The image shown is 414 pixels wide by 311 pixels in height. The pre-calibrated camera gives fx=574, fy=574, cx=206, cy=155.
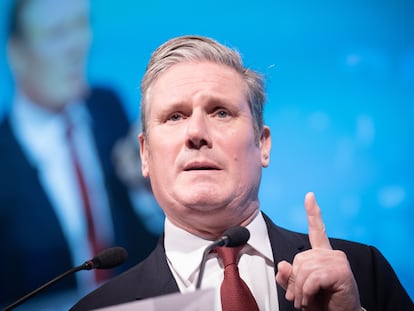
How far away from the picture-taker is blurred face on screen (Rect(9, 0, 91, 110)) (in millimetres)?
2496

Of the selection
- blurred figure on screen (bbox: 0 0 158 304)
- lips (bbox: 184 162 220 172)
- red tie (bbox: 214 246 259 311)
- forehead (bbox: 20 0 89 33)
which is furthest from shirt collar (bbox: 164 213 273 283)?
forehead (bbox: 20 0 89 33)

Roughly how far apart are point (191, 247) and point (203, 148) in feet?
1.07

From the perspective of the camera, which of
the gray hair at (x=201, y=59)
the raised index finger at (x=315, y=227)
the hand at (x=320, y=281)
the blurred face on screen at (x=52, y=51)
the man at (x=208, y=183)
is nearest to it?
the hand at (x=320, y=281)

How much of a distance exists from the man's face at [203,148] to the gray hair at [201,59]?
27 mm

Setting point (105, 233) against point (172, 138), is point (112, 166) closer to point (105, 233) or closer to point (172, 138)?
point (105, 233)

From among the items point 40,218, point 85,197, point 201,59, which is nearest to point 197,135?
point 201,59

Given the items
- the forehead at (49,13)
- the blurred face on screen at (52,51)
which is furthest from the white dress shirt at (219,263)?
the forehead at (49,13)

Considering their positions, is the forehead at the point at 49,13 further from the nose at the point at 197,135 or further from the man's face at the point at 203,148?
the nose at the point at 197,135

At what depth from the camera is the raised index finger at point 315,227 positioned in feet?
4.85

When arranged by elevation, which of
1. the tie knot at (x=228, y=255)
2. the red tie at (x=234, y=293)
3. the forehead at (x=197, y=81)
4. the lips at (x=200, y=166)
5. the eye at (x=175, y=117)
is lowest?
the red tie at (x=234, y=293)

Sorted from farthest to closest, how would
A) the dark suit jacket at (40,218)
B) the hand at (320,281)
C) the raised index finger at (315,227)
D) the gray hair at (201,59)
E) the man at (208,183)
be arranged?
the dark suit jacket at (40,218) → the gray hair at (201,59) → the man at (208,183) → the raised index finger at (315,227) → the hand at (320,281)

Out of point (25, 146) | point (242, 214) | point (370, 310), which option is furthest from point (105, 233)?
point (370, 310)

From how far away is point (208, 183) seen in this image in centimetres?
167

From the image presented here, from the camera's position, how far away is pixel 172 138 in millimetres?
1743
